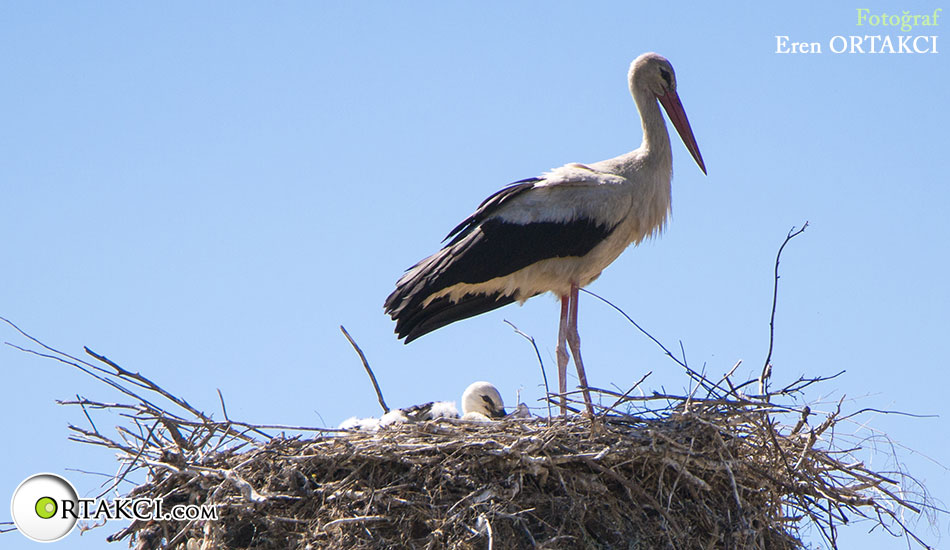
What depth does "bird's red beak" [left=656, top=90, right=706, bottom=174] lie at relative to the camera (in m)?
9.15

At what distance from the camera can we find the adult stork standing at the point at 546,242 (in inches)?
326

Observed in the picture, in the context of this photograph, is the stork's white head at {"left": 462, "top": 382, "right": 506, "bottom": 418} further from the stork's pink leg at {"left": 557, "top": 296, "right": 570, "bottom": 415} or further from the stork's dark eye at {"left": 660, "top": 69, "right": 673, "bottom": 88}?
the stork's dark eye at {"left": 660, "top": 69, "right": 673, "bottom": 88}

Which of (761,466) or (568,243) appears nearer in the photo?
(761,466)

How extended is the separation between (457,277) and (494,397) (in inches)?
38.2

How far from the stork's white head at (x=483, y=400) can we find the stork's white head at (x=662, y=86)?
2.08 meters

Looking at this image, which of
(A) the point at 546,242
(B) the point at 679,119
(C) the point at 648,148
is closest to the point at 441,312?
(A) the point at 546,242

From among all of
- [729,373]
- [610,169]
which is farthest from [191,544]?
[610,169]

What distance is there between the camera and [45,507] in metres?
6.48

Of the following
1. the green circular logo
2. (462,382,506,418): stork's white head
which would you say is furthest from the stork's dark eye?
the green circular logo

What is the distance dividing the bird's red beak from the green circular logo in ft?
15.4

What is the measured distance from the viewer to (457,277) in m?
8.23

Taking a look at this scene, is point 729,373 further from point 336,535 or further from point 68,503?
point 68,503

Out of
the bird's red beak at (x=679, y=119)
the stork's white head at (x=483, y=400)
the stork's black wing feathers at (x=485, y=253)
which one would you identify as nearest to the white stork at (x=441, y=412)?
the stork's white head at (x=483, y=400)

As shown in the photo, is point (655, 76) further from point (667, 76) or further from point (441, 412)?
point (441, 412)
